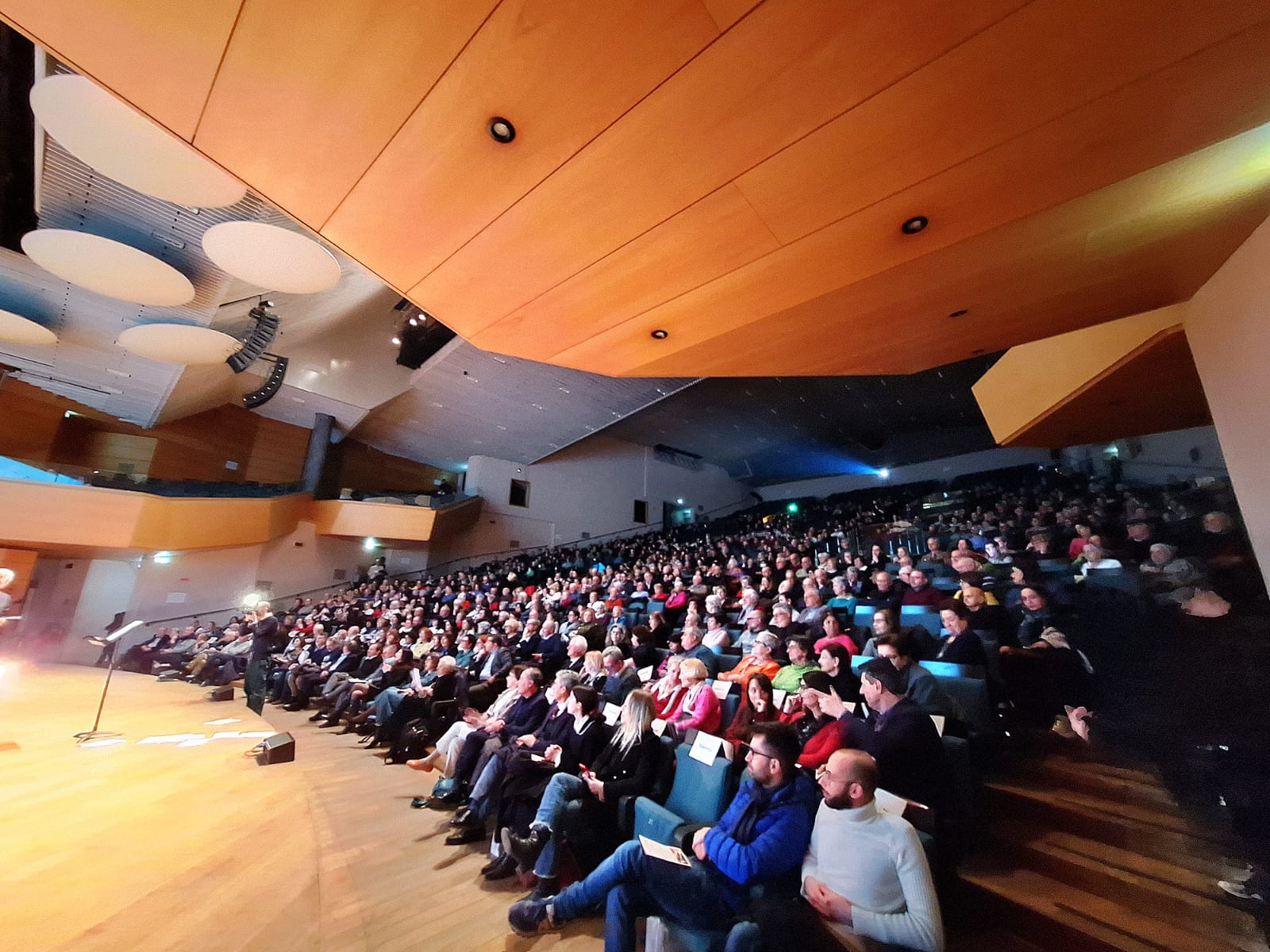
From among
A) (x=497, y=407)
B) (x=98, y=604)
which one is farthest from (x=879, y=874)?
(x=98, y=604)

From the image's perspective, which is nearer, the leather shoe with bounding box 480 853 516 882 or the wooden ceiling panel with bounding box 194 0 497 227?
the wooden ceiling panel with bounding box 194 0 497 227

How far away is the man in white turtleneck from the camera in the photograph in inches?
55.7

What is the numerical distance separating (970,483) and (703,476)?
935 cm

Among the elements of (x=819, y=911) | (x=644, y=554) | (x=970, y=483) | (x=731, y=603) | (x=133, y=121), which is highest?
(x=133, y=121)

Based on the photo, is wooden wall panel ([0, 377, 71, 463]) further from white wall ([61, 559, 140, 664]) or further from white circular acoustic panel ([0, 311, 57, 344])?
white circular acoustic panel ([0, 311, 57, 344])

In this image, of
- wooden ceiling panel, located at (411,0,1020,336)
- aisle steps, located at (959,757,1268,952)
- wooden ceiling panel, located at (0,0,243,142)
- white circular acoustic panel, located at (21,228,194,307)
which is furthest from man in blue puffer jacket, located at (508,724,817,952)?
white circular acoustic panel, located at (21,228,194,307)

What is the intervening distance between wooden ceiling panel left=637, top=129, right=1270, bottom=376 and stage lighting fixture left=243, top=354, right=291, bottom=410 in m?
11.3

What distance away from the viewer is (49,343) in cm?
809

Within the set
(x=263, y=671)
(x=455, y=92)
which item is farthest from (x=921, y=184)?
(x=263, y=671)

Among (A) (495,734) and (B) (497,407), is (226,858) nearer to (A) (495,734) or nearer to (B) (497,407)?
(A) (495,734)

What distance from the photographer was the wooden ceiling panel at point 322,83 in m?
1.38

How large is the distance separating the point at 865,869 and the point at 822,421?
43.1ft

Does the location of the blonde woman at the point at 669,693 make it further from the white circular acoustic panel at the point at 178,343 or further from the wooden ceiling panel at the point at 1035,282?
the white circular acoustic panel at the point at 178,343

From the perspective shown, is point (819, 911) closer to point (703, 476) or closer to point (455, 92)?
point (455, 92)
